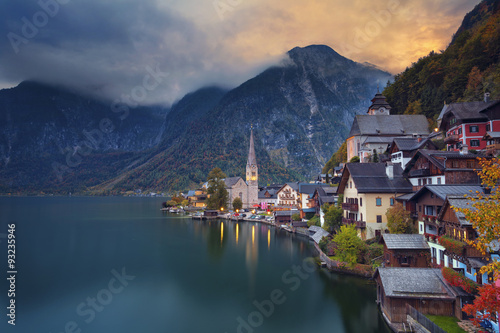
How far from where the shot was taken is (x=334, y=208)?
4509 cm

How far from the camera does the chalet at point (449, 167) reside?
29.2 m

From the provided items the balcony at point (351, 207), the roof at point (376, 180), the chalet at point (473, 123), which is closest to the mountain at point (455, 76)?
the chalet at point (473, 123)

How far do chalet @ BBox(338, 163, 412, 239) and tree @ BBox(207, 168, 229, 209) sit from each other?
232 ft

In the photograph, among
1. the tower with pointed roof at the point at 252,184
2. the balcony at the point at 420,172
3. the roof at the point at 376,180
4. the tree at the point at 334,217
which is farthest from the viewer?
the tower with pointed roof at the point at 252,184

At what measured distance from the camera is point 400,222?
31344 millimetres

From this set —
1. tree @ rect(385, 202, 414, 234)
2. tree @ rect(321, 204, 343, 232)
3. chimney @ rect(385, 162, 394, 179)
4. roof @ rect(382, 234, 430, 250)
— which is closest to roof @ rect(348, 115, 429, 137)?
tree @ rect(321, 204, 343, 232)

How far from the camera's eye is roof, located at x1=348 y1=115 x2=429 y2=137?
63.3 meters

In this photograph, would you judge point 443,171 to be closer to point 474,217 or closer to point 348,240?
point 348,240

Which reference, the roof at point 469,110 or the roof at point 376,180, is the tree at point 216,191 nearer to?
the roof at point 376,180

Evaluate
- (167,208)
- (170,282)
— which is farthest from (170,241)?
(167,208)

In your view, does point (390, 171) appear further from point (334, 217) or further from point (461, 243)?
point (461, 243)

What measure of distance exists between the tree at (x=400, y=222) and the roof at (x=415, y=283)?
9652mm

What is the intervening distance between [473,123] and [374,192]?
18802 mm

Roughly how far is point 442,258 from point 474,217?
17.4 meters
